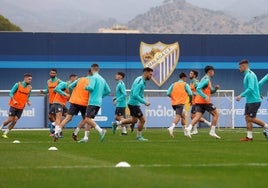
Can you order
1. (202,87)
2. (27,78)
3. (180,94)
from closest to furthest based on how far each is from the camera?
(202,87) < (27,78) < (180,94)

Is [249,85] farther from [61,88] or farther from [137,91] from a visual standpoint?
[61,88]

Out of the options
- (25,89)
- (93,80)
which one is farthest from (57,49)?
(93,80)

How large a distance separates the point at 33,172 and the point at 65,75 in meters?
36.1

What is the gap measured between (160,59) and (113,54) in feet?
8.44

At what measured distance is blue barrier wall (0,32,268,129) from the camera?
163 feet

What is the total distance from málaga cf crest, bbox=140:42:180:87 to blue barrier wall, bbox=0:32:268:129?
0.23 m

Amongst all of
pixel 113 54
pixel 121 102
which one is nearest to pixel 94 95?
pixel 121 102

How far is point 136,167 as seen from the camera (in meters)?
14.7

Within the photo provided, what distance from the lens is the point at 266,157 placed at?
17.5m

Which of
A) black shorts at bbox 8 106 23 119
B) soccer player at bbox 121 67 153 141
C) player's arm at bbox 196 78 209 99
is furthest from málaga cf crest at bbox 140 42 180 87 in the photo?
soccer player at bbox 121 67 153 141

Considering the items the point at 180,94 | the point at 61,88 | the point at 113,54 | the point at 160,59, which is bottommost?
the point at 180,94

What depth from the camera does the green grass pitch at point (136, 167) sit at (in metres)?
12.4

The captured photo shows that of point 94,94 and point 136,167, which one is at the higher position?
point 94,94

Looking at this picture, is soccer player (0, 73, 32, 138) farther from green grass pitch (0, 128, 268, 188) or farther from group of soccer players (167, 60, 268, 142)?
green grass pitch (0, 128, 268, 188)
